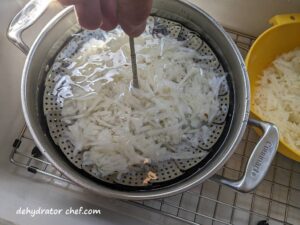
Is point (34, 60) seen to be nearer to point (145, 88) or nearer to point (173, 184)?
point (145, 88)

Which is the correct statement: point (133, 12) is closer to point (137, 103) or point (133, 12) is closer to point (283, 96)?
point (137, 103)

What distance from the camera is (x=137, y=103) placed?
0.67m

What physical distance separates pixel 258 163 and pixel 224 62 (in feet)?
0.76

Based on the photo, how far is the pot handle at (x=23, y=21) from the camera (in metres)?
0.65

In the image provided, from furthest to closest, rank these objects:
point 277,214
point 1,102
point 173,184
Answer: point 1,102, point 277,214, point 173,184

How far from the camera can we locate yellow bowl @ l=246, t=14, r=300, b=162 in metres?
0.78

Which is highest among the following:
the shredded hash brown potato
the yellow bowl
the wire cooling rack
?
the yellow bowl

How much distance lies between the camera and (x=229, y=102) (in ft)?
2.26

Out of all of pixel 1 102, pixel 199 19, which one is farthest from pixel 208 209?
pixel 1 102

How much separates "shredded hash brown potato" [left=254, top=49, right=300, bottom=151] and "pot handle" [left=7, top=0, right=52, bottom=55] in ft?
1.63

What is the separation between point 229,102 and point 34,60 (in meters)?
0.39

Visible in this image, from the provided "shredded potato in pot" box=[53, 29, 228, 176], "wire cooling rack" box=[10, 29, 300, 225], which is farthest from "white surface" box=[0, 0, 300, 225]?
"shredded potato in pot" box=[53, 29, 228, 176]

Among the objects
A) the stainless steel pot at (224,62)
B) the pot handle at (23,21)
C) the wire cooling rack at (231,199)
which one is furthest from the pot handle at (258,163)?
the pot handle at (23,21)

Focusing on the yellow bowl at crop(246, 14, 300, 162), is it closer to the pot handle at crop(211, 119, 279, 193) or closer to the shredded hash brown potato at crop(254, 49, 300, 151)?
the shredded hash brown potato at crop(254, 49, 300, 151)
